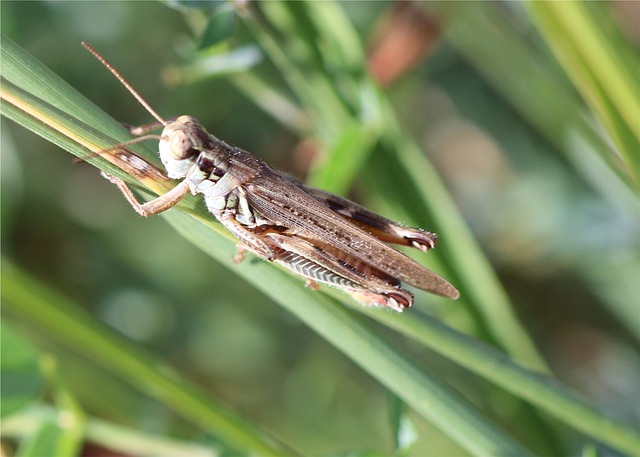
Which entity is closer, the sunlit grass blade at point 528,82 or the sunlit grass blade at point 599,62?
the sunlit grass blade at point 599,62

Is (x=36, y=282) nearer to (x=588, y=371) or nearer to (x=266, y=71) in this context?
(x=266, y=71)

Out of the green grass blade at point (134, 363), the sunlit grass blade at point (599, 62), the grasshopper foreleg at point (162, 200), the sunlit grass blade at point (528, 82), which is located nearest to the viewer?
the grasshopper foreleg at point (162, 200)

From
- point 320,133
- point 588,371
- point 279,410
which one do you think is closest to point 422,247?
point 320,133

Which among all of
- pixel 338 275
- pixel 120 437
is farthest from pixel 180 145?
pixel 120 437

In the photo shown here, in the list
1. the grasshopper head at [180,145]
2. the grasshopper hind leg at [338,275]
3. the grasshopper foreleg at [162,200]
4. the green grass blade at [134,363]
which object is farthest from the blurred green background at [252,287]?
the grasshopper foreleg at [162,200]

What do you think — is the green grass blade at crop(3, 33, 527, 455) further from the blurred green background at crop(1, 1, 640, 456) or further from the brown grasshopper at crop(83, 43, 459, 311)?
the blurred green background at crop(1, 1, 640, 456)

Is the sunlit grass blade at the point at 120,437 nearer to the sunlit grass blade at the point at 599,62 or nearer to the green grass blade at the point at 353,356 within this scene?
the green grass blade at the point at 353,356

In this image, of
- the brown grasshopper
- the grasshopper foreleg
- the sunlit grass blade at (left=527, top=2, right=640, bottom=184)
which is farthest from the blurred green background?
the grasshopper foreleg
